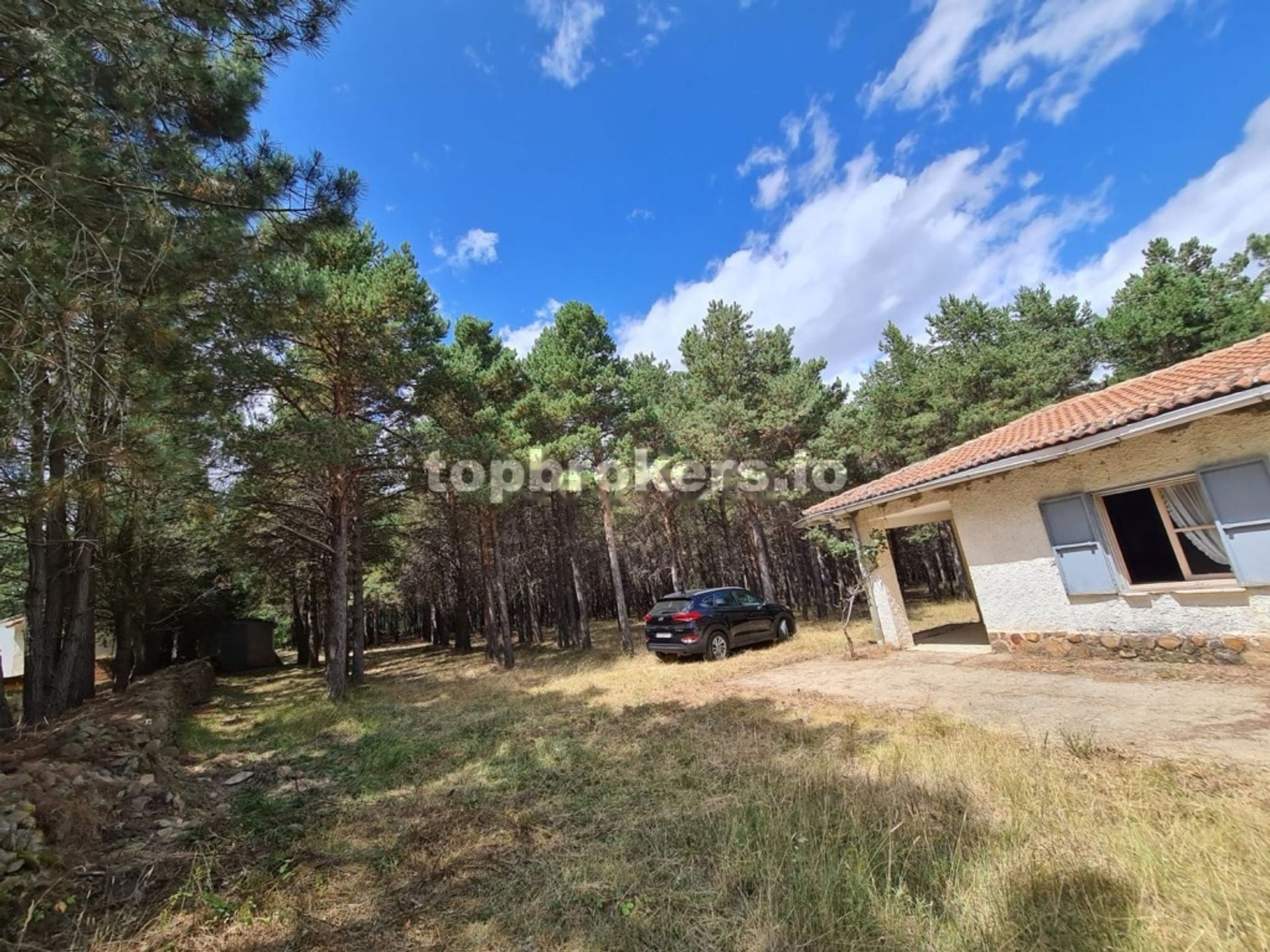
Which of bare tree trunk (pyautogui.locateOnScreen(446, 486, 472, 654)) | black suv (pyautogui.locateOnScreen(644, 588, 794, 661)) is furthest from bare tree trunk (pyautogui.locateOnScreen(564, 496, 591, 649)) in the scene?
black suv (pyautogui.locateOnScreen(644, 588, 794, 661))

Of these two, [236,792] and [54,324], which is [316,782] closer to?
[236,792]

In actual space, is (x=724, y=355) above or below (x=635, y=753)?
above

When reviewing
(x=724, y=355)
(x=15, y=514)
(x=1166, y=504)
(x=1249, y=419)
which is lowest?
(x=1166, y=504)

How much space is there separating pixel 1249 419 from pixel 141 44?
35.0 feet

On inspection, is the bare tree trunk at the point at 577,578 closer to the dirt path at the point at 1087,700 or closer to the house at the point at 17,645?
the dirt path at the point at 1087,700

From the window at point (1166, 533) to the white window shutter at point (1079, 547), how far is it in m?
0.20

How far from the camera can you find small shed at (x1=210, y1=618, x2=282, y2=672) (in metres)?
18.4

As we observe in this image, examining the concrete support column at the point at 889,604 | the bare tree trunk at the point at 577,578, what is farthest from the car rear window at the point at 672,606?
the bare tree trunk at the point at 577,578

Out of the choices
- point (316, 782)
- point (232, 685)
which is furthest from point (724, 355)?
point (232, 685)

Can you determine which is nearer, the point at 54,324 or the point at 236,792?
the point at 54,324

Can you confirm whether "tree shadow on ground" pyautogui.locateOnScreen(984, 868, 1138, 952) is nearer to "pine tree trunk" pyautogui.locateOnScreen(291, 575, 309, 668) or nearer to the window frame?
the window frame

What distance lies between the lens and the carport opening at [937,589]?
1085 cm

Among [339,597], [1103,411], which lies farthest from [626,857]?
[339,597]

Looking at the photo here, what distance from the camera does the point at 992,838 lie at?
8.86 ft
